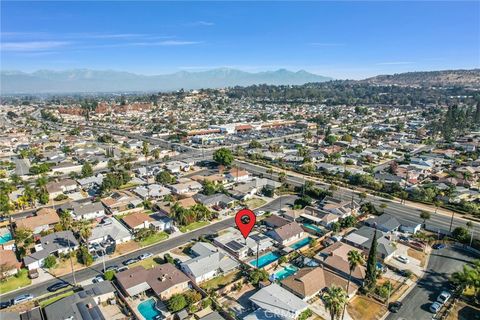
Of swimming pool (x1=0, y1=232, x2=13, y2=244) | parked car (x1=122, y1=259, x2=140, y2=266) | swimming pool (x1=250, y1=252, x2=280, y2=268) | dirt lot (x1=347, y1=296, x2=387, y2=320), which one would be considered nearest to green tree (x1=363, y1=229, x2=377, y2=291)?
dirt lot (x1=347, y1=296, x2=387, y2=320)

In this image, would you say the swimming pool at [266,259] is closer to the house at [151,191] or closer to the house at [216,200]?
the house at [216,200]

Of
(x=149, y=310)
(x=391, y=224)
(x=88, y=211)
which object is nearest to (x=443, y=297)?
(x=391, y=224)


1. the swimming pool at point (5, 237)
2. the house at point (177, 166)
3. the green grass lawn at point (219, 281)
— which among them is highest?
the house at point (177, 166)

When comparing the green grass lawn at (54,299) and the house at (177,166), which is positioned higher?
the house at (177,166)

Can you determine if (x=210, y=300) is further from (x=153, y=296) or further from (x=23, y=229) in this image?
(x=23, y=229)

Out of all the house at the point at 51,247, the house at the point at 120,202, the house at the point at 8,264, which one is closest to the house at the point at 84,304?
the house at the point at 51,247

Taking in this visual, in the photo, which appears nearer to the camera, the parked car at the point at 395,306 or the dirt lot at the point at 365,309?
the dirt lot at the point at 365,309
